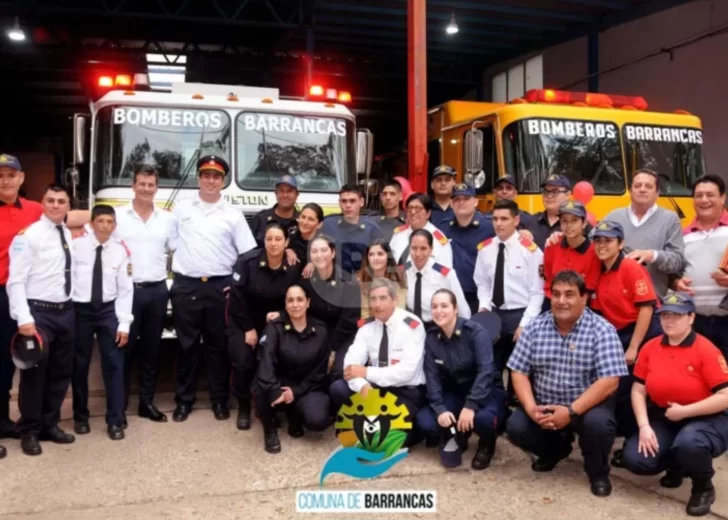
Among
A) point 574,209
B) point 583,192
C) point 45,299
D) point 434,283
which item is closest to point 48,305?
point 45,299

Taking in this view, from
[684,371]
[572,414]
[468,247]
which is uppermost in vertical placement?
[468,247]

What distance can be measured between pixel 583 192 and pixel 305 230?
342cm

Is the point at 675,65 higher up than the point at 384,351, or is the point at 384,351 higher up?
the point at 675,65

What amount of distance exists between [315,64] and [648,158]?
908cm

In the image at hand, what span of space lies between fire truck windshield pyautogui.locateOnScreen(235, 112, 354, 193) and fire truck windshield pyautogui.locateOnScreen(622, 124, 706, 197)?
350 centimetres

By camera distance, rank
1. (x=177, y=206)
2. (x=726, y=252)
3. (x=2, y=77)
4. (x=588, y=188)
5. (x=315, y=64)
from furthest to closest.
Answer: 1. (x=2, y=77)
2. (x=315, y=64)
3. (x=588, y=188)
4. (x=177, y=206)
5. (x=726, y=252)

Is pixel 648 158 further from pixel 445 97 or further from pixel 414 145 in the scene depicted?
pixel 445 97

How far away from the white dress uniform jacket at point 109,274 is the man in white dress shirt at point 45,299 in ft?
0.35

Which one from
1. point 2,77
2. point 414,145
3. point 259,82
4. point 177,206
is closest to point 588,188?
point 414,145

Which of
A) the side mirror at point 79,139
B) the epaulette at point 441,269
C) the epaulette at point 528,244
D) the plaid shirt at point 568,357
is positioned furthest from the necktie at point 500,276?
the side mirror at point 79,139

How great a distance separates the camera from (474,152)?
24.6 feet

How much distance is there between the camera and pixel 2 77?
18.0 meters

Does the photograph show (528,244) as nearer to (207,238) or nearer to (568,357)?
(568,357)

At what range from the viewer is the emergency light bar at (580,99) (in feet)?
25.1
